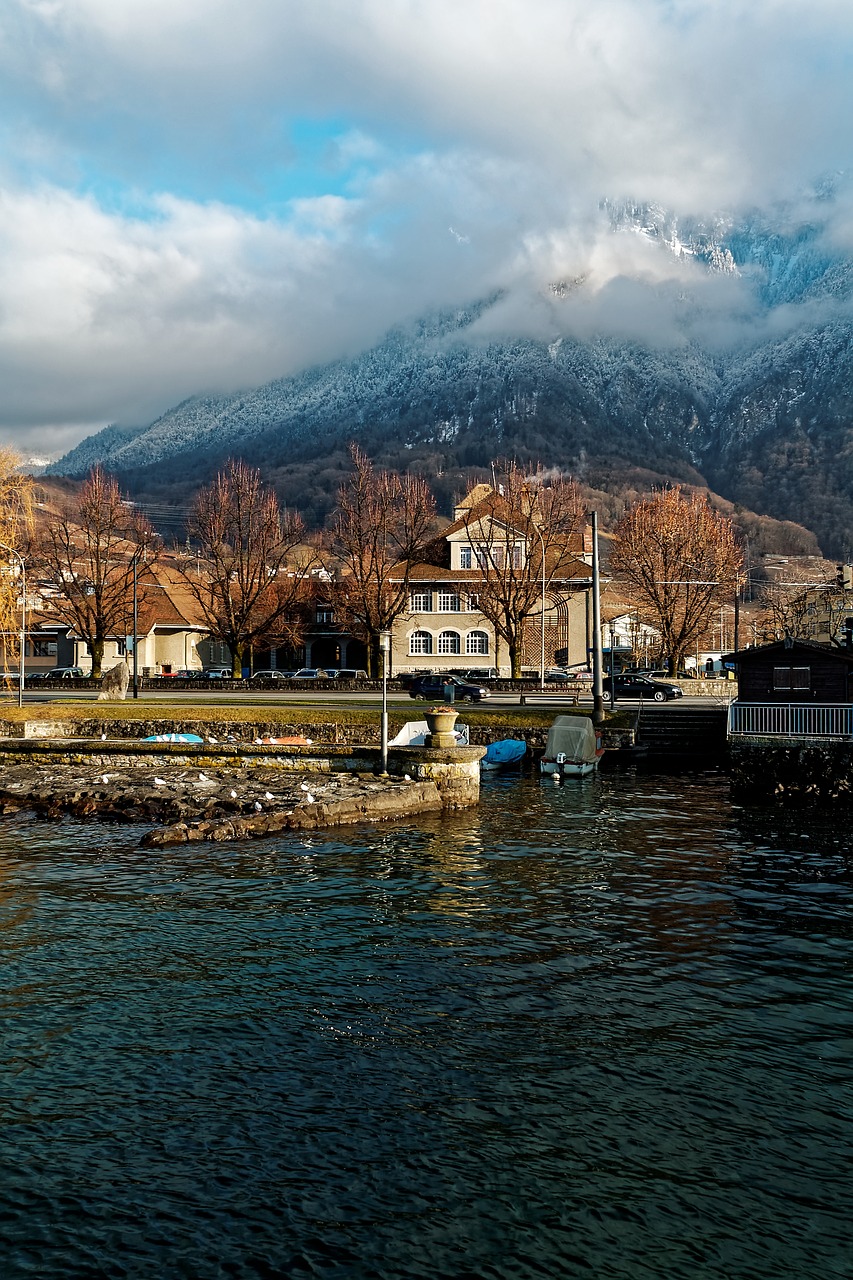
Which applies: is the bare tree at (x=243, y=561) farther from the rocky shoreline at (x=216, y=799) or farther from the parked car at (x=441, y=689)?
the rocky shoreline at (x=216, y=799)

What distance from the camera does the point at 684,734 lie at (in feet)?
163

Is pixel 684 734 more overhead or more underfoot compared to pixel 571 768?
more overhead

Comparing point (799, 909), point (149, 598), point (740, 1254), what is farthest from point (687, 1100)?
point (149, 598)

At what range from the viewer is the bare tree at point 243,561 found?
267ft

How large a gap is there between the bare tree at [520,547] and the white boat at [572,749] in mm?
31863

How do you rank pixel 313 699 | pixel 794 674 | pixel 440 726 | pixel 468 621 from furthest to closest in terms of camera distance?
pixel 468 621 → pixel 313 699 → pixel 794 674 → pixel 440 726

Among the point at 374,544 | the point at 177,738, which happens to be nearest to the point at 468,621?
the point at 374,544

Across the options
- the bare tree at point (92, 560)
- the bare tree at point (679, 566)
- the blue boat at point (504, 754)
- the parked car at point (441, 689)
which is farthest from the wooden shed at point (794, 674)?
the bare tree at point (92, 560)

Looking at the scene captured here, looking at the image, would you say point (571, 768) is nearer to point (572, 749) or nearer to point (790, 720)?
point (572, 749)

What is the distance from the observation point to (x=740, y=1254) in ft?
28.0

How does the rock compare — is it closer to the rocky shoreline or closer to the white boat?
the rocky shoreline

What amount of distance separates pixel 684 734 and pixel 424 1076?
39.8 metres

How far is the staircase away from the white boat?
4957 millimetres

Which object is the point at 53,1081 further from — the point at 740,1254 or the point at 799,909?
the point at 799,909
